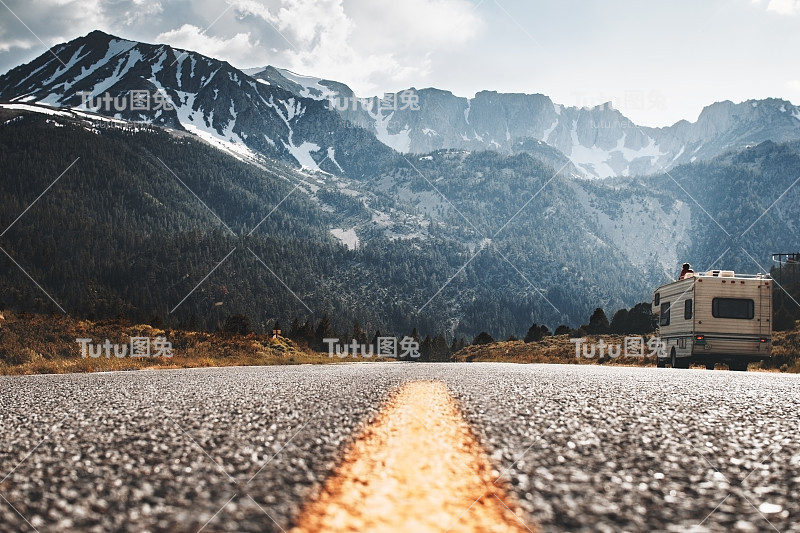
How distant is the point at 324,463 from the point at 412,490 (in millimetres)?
586

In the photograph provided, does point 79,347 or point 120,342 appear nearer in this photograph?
point 79,347

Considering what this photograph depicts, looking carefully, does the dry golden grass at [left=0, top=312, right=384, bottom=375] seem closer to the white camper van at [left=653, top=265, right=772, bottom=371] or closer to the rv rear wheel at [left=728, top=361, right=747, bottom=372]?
the white camper van at [left=653, top=265, right=772, bottom=371]

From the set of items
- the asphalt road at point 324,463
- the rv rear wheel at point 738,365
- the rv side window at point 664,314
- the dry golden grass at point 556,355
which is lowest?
the dry golden grass at point 556,355

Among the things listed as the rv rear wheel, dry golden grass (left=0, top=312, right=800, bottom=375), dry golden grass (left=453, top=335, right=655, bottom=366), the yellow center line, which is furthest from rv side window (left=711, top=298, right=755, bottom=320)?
the yellow center line

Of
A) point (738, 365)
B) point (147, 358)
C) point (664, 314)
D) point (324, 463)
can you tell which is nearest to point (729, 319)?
point (738, 365)

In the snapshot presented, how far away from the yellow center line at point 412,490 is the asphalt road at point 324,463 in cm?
10

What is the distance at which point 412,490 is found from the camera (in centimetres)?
246

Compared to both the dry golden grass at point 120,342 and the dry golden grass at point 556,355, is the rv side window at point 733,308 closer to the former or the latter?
the dry golden grass at point 120,342

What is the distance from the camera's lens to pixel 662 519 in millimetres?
2246

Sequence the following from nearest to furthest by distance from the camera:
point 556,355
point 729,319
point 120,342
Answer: point 729,319, point 120,342, point 556,355

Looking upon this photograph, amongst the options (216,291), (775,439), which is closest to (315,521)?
(775,439)

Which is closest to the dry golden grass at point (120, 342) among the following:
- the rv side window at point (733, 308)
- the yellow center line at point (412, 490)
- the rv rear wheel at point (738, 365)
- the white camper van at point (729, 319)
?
the rv rear wheel at point (738, 365)

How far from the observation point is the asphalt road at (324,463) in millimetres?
2217

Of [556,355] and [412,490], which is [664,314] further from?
[412,490]
